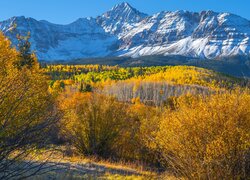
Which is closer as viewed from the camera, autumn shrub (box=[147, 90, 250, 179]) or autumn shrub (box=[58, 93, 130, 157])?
autumn shrub (box=[147, 90, 250, 179])

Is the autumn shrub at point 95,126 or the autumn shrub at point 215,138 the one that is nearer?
the autumn shrub at point 215,138

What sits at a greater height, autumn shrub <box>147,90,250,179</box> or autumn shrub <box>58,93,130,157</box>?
autumn shrub <box>147,90,250,179</box>

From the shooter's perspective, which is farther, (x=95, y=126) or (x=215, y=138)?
(x=95, y=126)

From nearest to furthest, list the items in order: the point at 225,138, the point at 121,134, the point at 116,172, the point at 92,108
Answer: the point at 225,138
the point at 116,172
the point at 92,108
the point at 121,134

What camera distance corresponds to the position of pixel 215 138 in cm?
A: 1234

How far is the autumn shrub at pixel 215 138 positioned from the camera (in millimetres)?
12180

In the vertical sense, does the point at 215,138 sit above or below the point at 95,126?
above

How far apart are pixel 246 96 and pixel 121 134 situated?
1809cm

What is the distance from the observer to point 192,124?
1272 centimetres

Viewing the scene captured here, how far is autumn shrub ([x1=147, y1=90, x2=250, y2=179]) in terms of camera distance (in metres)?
12.2

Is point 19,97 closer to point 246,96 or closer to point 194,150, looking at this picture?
point 194,150

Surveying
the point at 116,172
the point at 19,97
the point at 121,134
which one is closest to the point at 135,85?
the point at 121,134

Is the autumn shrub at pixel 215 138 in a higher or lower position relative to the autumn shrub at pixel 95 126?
higher

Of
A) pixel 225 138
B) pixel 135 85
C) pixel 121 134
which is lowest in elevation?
pixel 135 85
